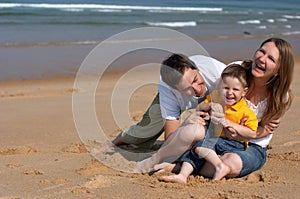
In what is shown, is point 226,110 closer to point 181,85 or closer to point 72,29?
point 181,85

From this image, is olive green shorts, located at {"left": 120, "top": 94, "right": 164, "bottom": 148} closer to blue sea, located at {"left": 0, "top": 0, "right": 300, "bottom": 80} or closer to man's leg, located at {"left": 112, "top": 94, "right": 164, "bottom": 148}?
man's leg, located at {"left": 112, "top": 94, "right": 164, "bottom": 148}

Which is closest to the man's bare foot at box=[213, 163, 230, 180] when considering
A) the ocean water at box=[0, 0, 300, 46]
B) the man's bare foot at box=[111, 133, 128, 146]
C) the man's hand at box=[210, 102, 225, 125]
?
the man's hand at box=[210, 102, 225, 125]

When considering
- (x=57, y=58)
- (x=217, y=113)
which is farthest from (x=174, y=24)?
(x=217, y=113)

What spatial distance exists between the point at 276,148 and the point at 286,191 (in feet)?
4.16

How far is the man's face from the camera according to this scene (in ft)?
13.0

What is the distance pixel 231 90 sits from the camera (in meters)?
3.94

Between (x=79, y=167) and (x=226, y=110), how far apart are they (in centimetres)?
130

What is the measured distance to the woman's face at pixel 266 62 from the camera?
153 inches

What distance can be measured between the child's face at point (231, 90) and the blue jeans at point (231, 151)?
32cm

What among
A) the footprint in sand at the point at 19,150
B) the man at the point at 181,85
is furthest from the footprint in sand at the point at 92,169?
the footprint in sand at the point at 19,150

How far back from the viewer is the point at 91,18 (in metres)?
20.4

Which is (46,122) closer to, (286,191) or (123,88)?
(123,88)

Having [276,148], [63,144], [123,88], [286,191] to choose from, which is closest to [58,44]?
[123,88]

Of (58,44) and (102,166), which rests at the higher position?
(102,166)
